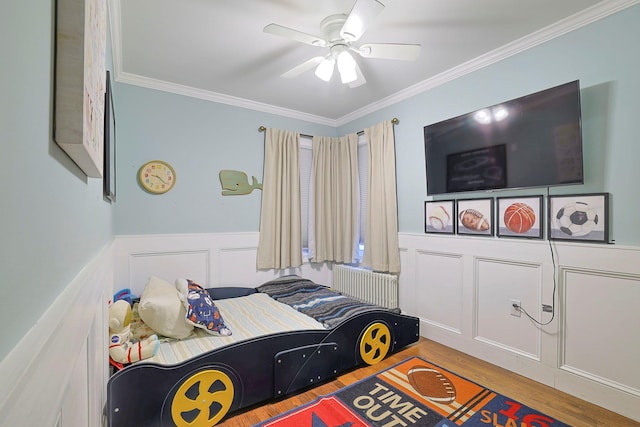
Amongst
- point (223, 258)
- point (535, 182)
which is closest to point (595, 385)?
point (535, 182)

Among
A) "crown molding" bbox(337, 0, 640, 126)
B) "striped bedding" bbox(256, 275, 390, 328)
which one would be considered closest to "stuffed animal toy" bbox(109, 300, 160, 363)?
"striped bedding" bbox(256, 275, 390, 328)

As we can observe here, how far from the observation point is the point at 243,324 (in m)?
2.32

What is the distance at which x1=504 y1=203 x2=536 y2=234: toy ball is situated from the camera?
87.6 inches

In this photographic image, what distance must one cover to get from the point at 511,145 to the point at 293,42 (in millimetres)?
1864

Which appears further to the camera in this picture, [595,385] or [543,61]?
[543,61]

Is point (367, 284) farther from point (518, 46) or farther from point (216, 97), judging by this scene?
point (216, 97)

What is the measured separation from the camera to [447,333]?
2779 mm

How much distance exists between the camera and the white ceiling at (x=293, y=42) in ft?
6.18

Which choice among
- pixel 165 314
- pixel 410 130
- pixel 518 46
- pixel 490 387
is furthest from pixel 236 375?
pixel 518 46

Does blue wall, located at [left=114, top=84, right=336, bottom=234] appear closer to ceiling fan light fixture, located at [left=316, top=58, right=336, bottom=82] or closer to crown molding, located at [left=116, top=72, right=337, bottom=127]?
crown molding, located at [left=116, top=72, right=337, bottom=127]

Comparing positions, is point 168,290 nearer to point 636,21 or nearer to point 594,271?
point 594,271

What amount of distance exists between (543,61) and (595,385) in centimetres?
230

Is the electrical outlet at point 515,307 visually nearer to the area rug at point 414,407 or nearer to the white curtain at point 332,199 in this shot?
the area rug at point 414,407

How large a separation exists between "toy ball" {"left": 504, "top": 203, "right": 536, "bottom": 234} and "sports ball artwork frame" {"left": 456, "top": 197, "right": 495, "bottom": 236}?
Answer: 0.13m
